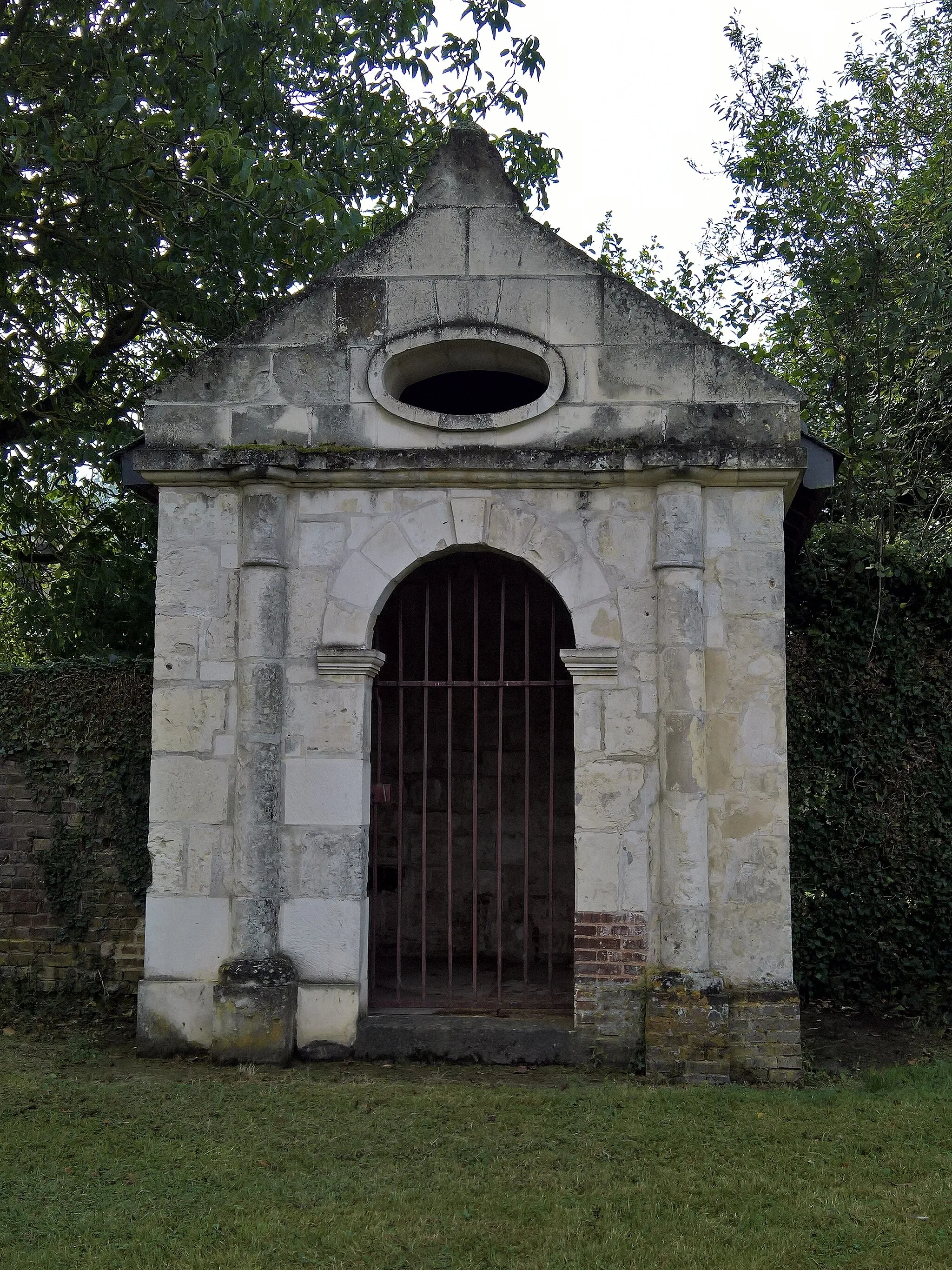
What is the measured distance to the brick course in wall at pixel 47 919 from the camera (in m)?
7.82

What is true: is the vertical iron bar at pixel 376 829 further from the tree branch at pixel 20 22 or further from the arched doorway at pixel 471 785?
the tree branch at pixel 20 22

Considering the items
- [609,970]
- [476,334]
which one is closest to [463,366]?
[476,334]

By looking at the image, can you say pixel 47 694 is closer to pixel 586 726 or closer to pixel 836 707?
pixel 586 726

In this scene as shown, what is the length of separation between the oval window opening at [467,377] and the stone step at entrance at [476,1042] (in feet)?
11.5

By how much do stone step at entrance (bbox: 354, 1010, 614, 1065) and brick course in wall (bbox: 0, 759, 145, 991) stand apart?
7.33 feet

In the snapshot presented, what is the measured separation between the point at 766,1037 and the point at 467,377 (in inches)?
186

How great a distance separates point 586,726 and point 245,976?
2292 millimetres

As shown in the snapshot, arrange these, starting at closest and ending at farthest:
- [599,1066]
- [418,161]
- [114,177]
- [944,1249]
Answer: [944,1249], [599,1066], [114,177], [418,161]

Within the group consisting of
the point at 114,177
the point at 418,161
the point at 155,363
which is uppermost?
the point at 418,161

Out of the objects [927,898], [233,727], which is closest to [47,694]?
[233,727]

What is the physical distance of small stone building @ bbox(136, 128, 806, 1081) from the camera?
6.21m

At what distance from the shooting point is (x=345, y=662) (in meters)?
6.48

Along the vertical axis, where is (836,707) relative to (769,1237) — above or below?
above

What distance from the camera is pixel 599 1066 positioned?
6.14m
